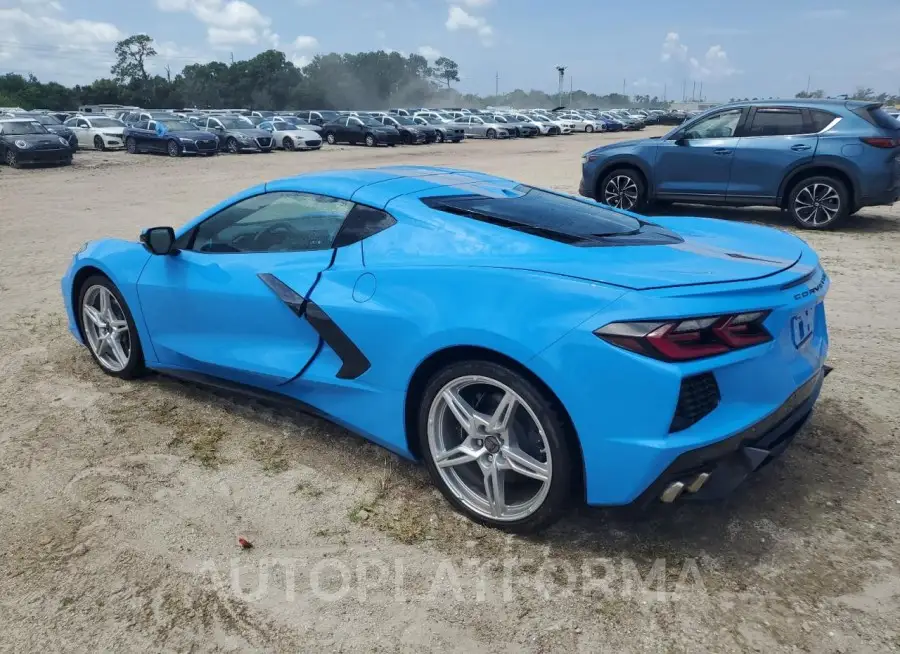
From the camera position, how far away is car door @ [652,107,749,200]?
31.3ft

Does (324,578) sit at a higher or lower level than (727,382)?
lower

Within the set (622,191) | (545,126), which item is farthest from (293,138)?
(622,191)

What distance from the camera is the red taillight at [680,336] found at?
233 cm

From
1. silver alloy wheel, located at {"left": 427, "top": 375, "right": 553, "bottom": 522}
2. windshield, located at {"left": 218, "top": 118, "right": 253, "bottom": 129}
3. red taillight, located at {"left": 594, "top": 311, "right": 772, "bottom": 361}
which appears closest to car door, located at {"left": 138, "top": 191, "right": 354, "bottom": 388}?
silver alloy wheel, located at {"left": 427, "top": 375, "right": 553, "bottom": 522}

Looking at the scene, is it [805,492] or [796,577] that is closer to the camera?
[796,577]

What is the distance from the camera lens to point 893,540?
9.05ft

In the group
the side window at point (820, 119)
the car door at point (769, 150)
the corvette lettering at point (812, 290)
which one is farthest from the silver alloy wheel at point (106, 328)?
the side window at point (820, 119)

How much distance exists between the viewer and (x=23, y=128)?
21750 mm

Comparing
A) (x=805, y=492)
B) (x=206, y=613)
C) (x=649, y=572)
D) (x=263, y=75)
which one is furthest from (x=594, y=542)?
(x=263, y=75)

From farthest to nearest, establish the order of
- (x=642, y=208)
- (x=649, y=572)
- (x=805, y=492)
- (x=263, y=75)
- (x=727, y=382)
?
(x=263, y=75)
(x=642, y=208)
(x=805, y=492)
(x=649, y=572)
(x=727, y=382)

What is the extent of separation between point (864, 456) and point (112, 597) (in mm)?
3319

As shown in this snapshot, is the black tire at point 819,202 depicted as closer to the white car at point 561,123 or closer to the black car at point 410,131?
the black car at point 410,131

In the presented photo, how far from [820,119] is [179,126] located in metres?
23.7

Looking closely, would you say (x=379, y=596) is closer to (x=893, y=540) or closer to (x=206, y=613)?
(x=206, y=613)
